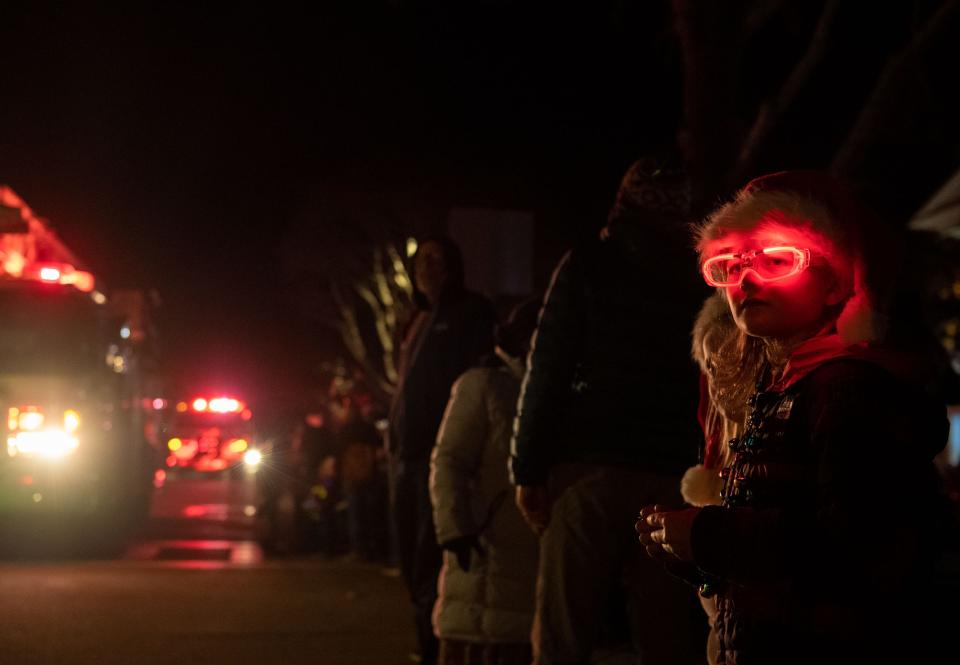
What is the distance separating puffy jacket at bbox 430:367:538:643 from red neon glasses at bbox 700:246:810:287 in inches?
108

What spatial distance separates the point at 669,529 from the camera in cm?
267

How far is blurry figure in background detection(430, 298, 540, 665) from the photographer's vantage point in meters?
5.57

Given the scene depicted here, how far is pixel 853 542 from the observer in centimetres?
237

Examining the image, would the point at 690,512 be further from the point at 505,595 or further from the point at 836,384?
the point at 505,595

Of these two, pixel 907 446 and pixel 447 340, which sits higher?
pixel 447 340

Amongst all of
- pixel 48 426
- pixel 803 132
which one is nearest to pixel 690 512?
pixel 48 426

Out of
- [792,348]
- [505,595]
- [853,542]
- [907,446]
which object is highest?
[792,348]

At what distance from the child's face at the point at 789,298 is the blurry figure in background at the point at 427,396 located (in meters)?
4.42

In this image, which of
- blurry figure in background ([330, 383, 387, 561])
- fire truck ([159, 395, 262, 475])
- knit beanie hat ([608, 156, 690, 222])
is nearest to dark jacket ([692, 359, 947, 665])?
knit beanie hat ([608, 156, 690, 222])

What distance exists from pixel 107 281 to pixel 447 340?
37.5m

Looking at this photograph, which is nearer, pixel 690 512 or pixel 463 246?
pixel 690 512

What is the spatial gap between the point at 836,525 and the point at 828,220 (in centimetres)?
67

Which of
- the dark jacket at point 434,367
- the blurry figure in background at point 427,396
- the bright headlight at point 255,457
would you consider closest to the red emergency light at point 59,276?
the bright headlight at point 255,457

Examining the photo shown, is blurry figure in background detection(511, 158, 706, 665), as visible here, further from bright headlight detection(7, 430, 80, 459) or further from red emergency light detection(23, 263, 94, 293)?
red emergency light detection(23, 263, 94, 293)
